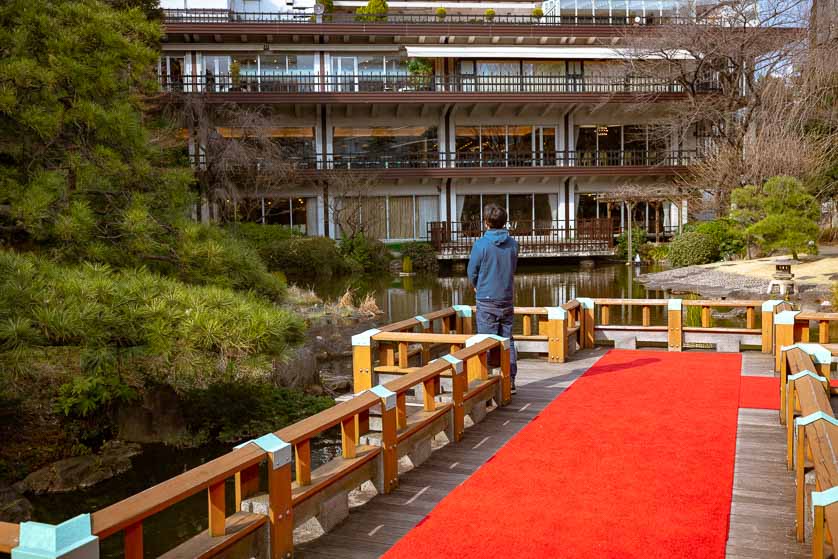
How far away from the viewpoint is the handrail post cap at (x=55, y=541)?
2.88 m

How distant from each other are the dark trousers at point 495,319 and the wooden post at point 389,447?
8.26 feet

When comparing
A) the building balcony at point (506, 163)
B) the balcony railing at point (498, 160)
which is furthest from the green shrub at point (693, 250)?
the balcony railing at point (498, 160)

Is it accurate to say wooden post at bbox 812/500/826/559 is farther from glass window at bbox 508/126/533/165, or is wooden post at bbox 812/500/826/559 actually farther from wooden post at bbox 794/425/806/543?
glass window at bbox 508/126/533/165

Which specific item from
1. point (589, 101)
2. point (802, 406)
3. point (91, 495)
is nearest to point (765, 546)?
point (802, 406)

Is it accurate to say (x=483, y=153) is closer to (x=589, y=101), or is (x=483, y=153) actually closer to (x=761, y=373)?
(x=589, y=101)

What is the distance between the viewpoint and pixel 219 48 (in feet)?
107

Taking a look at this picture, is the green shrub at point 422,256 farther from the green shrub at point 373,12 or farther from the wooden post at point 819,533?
the wooden post at point 819,533

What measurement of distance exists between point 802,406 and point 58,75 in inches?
206

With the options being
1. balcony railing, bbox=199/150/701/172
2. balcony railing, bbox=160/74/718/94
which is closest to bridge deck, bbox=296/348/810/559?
balcony railing, bbox=160/74/718/94

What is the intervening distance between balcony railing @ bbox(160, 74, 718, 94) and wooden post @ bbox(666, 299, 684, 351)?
22.9 meters

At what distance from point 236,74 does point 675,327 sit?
84.7ft

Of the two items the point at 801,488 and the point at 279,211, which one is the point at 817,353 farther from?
the point at 279,211

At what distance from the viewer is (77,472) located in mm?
8258

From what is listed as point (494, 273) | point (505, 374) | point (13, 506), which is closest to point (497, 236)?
point (494, 273)
